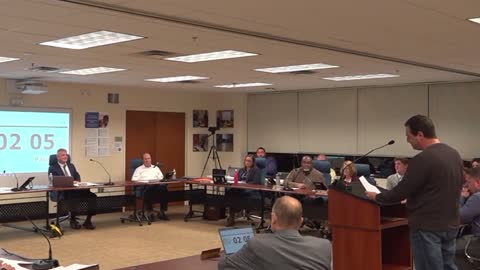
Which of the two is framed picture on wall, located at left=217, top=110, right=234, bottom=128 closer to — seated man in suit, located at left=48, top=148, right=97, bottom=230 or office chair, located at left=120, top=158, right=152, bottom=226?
office chair, located at left=120, top=158, right=152, bottom=226

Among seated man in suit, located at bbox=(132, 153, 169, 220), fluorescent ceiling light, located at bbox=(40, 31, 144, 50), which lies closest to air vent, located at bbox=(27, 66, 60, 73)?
fluorescent ceiling light, located at bbox=(40, 31, 144, 50)

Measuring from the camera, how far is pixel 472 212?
4.42 metres

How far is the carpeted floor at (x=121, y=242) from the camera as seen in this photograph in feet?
22.2

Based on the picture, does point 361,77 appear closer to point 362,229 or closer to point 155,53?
point 155,53

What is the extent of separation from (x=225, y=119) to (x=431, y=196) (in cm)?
897

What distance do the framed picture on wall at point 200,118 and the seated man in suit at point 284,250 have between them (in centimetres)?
965

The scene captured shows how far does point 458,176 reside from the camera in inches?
139

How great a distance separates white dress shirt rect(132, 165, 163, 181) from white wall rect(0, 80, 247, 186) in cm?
123

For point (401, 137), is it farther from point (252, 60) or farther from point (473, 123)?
point (252, 60)

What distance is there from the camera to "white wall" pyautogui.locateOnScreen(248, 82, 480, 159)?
361 inches

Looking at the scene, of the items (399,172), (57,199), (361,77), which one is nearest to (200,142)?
(57,199)

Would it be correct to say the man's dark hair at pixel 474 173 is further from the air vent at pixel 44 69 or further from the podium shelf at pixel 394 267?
the air vent at pixel 44 69

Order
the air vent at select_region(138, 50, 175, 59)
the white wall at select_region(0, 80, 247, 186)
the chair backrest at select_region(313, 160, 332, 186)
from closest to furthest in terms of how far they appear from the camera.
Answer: the air vent at select_region(138, 50, 175, 59) < the chair backrest at select_region(313, 160, 332, 186) < the white wall at select_region(0, 80, 247, 186)

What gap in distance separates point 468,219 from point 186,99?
27.2ft
